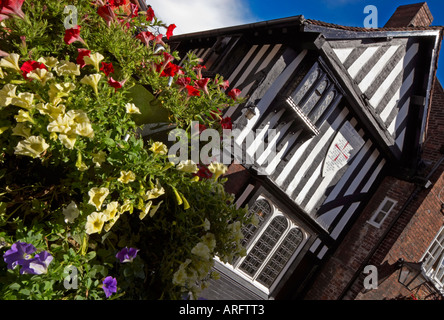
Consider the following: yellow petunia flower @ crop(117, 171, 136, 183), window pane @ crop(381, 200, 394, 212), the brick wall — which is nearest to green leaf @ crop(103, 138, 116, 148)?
yellow petunia flower @ crop(117, 171, 136, 183)

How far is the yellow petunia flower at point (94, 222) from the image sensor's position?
1.84 m

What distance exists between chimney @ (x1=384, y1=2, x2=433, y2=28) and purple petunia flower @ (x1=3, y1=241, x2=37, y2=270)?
1071 centimetres

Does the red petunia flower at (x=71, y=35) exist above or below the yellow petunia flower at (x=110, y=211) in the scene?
above

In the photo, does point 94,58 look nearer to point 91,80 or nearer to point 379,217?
point 91,80

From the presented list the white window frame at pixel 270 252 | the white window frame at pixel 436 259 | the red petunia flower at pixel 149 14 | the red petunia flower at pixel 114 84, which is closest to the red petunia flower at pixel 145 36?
the red petunia flower at pixel 149 14

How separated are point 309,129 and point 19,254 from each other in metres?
5.82

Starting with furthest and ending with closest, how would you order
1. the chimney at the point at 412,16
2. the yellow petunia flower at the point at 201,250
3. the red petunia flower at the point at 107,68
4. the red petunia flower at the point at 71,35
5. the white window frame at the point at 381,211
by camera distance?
the chimney at the point at 412,16
the white window frame at the point at 381,211
the red petunia flower at the point at 107,68
the red petunia flower at the point at 71,35
the yellow petunia flower at the point at 201,250

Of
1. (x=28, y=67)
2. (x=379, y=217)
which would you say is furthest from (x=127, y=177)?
(x=379, y=217)

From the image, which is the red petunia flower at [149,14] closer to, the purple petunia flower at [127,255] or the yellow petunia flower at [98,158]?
the yellow petunia flower at [98,158]

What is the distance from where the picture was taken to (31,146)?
1.78 m

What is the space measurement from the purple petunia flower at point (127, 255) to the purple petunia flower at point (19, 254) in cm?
51

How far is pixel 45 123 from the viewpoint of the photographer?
1866 millimetres

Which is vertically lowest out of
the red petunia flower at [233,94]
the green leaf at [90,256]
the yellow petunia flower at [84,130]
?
the green leaf at [90,256]
